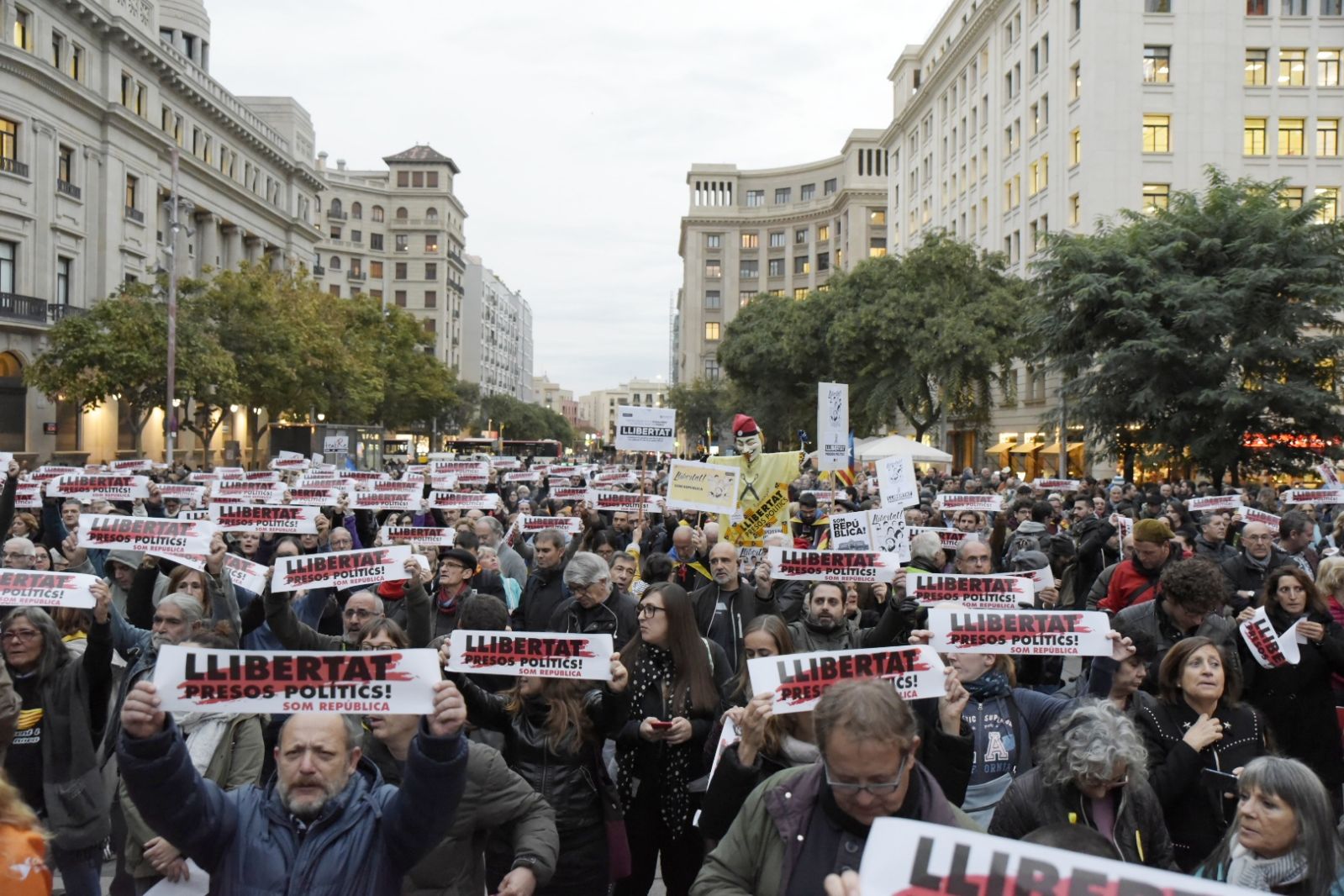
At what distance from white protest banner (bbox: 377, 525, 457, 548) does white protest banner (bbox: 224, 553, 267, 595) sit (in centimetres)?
275

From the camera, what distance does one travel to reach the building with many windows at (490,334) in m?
138

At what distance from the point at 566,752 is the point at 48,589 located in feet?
10.2

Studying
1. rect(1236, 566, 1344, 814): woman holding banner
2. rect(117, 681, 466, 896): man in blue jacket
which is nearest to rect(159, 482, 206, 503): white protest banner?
rect(117, 681, 466, 896): man in blue jacket

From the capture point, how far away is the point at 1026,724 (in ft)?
15.7

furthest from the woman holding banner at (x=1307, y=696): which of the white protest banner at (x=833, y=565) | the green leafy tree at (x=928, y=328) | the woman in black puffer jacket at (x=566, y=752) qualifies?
the green leafy tree at (x=928, y=328)

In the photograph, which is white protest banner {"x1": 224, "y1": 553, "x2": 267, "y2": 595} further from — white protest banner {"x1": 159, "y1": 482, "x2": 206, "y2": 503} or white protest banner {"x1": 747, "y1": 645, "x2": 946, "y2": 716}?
white protest banner {"x1": 159, "y1": 482, "x2": 206, "y2": 503}

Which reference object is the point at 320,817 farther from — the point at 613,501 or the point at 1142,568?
the point at 613,501

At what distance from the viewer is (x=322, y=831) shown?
3283mm

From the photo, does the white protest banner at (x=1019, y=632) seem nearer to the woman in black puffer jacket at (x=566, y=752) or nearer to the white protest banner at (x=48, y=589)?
the woman in black puffer jacket at (x=566, y=752)

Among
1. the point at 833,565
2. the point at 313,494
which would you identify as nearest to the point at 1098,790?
the point at 833,565

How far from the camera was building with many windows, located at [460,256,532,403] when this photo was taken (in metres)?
138

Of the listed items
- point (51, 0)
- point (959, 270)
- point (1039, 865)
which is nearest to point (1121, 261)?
point (959, 270)

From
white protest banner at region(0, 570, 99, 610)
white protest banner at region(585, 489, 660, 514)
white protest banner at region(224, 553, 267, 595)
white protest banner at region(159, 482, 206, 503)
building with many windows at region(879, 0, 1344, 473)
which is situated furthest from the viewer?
building with many windows at region(879, 0, 1344, 473)

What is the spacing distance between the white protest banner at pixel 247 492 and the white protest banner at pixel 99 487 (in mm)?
1019
